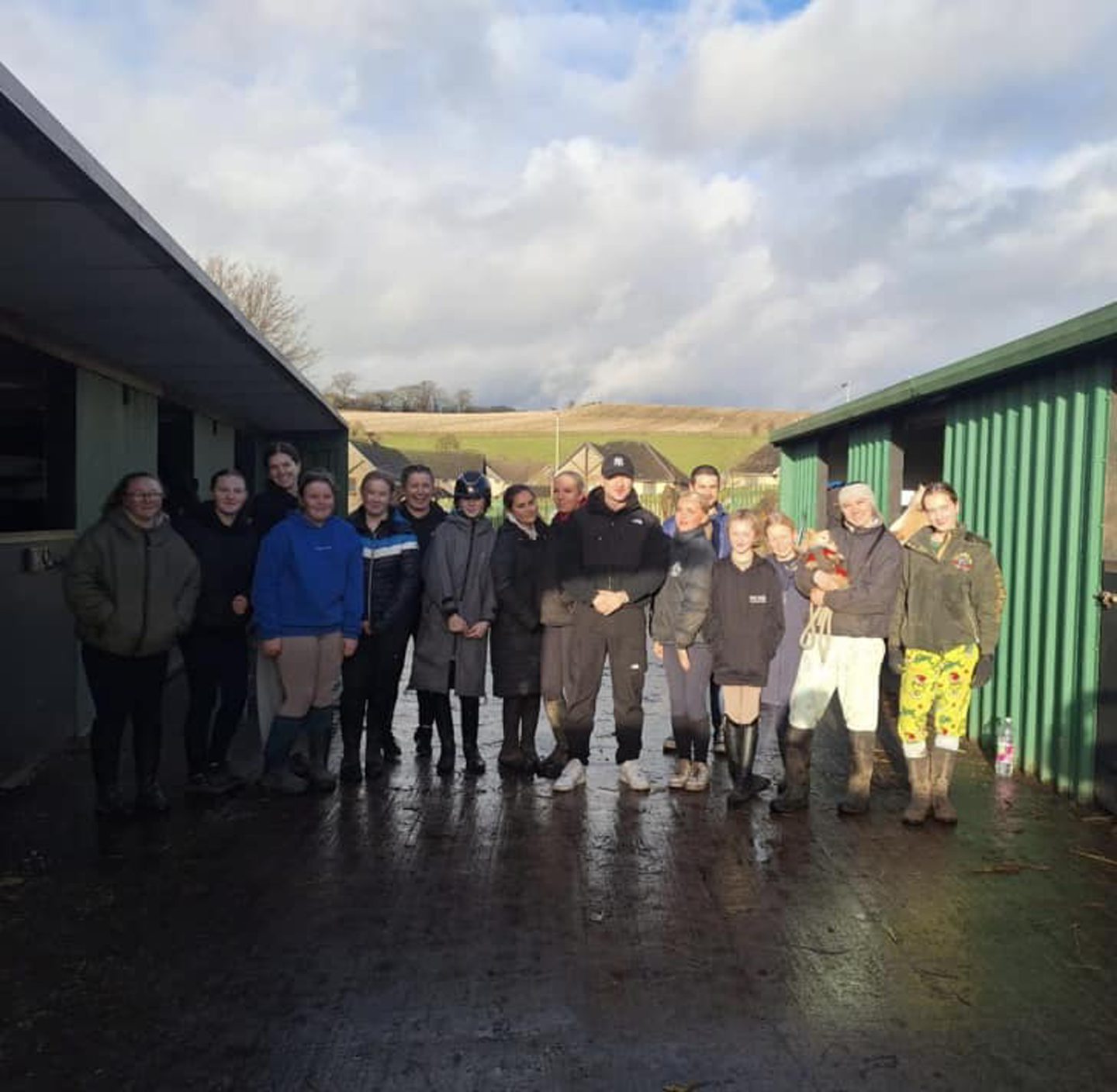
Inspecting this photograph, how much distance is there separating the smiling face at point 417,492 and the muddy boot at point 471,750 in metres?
1.30

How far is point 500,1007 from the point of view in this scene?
3.25 meters

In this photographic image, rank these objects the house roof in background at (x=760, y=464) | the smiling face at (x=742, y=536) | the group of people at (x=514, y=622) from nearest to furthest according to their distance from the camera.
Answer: the group of people at (x=514, y=622) → the smiling face at (x=742, y=536) → the house roof in background at (x=760, y=464)

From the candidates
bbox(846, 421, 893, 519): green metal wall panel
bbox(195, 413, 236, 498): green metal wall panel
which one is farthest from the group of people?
bbox(195, 413, 236, 498): green metal wall panel

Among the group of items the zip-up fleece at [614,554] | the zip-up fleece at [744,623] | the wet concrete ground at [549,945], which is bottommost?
the wet concrete ground at [549,945]

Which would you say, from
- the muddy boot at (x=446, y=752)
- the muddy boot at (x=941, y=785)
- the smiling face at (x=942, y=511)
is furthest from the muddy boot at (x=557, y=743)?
the smiling face at (x=942, y=511)

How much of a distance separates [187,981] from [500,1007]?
103 cm

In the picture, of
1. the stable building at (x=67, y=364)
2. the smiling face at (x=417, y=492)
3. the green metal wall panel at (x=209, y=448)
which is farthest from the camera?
the green metal wall panel at (x=209, y=448)

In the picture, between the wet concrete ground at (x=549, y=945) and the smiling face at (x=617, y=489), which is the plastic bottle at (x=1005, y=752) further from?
the smiling face at (x=617, y=489)

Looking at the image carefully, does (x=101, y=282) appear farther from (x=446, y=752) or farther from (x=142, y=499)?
(x=446, y=752)

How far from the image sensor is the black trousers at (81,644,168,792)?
16.5ft

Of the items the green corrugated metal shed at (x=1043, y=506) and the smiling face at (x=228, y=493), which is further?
the green corrugated metal shed at (x=1043, y=506)

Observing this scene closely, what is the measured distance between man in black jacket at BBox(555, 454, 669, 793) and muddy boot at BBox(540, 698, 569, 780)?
134 millimetres

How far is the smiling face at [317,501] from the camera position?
5.39 m

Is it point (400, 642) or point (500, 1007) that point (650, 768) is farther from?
point (500, 1007)
